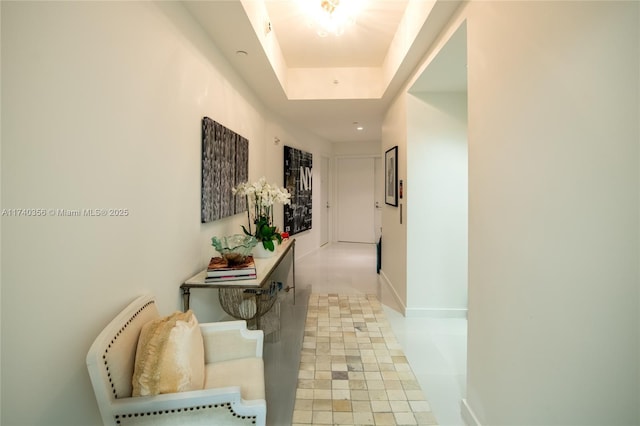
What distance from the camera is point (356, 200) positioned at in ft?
25.4

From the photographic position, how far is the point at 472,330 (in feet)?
5.73

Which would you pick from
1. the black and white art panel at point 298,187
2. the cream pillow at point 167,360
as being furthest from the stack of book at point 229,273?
the black and white art panel at point 298,187

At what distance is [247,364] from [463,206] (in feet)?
8.36

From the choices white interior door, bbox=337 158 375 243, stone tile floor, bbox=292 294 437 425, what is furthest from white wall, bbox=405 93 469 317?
white interior door, bbox=337 158 375 243

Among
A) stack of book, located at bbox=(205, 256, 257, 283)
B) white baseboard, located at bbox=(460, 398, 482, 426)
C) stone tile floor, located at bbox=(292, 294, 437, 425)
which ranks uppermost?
stack of book, located at bbox=(205, 256, 257, 283)

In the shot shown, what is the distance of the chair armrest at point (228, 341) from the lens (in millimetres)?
1584

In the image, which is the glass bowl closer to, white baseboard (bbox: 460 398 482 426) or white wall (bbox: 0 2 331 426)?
white wall (bbox: 0 2 331 426)

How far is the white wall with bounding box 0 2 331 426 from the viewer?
0.99 meters

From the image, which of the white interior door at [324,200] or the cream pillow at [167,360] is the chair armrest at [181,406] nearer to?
the cream pillow at [167,360]

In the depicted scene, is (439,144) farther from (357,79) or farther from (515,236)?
(515,236)

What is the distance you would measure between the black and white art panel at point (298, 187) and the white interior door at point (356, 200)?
1633mm

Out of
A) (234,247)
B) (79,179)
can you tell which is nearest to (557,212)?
(79,179)

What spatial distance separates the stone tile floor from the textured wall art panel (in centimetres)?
130

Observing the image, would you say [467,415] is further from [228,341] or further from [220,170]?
[220,170]
